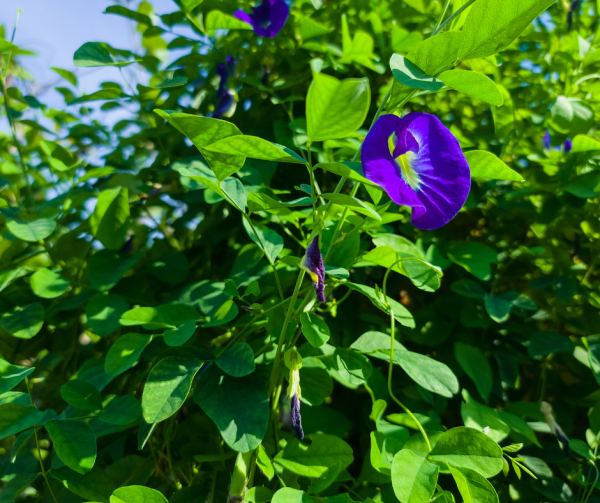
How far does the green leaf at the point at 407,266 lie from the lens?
1.86 ft

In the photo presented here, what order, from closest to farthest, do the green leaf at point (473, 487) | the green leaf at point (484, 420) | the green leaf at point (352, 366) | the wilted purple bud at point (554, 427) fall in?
the green leaf at point (473, 487) < the green leaf at point (352, 366) < the green leaf at point (484, 420) < the wilted purple bud at point (554, 427)

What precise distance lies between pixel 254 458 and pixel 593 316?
2.54 feet

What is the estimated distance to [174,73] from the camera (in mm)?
1109

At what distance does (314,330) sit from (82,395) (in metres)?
0.37

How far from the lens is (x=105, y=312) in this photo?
79 centimetres

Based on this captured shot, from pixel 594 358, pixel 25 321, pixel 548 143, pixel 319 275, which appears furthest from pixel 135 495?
pixel 548 143

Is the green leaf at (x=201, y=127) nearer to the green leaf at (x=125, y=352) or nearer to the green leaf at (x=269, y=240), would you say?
the green leaf at (x=269, y=240)

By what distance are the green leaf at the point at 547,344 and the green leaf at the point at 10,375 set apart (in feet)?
2.73

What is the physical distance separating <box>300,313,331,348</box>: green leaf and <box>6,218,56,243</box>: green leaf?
0.53m

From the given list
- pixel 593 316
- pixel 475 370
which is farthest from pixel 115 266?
pixel 593 316

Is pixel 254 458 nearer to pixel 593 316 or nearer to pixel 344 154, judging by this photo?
pixel 344 154

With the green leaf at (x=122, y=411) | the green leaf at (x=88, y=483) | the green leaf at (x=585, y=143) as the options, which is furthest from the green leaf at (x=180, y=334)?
the green leaf at (x=585, y=143)

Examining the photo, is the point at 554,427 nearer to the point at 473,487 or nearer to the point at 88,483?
the point at 473,487

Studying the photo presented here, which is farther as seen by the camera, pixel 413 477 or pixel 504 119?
pixel 504 119
